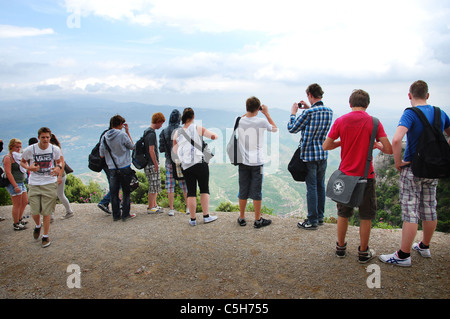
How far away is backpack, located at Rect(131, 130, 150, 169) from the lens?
7.09 m

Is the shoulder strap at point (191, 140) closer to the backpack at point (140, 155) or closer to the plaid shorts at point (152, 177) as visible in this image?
the backpack at point (140, 155)

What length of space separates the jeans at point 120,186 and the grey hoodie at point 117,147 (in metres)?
0.15

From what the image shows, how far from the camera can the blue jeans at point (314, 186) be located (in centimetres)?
573

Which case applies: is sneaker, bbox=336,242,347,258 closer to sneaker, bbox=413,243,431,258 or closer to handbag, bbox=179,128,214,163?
sneaker, bbox=413,243,431,258

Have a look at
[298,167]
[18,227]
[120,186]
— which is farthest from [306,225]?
[18,227]

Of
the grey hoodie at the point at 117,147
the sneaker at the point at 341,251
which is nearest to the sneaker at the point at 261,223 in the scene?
the sneaker at the point at 341,251

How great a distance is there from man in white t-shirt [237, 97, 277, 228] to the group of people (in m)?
0.02

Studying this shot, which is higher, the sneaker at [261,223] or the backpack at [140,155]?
the backpack at [140,155]

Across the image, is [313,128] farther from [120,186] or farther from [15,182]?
[15,182]

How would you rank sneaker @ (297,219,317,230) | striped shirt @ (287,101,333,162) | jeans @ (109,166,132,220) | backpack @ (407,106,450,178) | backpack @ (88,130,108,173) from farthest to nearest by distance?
backpack @ (88,130,108,173), jeans @ (109,166,132,220), sneaker @ (297,219,317,230), striped shirt @ (287,101,333,162), backpack @ (407,106,450,178)

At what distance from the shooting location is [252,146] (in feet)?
19.1

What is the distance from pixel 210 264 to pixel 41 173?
3.81 metres

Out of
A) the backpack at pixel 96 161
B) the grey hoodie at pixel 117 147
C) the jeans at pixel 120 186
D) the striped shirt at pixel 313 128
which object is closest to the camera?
the striped shirt at pixel 313 128

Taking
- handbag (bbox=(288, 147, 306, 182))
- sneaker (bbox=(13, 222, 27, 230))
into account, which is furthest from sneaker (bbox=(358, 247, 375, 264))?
sneaker (bbox=(13, 222, 27, 230))
